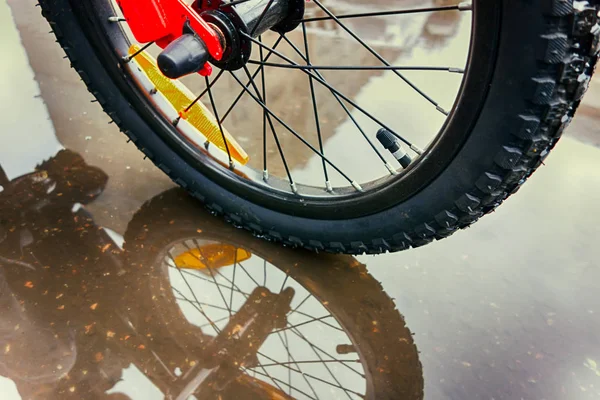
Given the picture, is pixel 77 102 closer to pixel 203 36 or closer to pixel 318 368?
pixel 203 36

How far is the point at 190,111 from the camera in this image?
109 centimetres

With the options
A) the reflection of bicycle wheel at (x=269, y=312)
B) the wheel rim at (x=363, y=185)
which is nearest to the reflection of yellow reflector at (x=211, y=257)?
the reflection of bicycle wheel at (x=269, y=312)

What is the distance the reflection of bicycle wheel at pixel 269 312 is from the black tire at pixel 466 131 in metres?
0.07

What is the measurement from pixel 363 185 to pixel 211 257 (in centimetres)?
37

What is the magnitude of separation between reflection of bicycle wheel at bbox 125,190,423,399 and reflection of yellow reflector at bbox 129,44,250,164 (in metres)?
0.18

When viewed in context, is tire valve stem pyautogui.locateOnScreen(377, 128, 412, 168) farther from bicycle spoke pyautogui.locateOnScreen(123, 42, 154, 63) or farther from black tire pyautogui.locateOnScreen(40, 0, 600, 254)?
bicycle spoke pyautogui.locateOnScreen(123, 42, 154, 63)

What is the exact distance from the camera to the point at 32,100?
1.49m

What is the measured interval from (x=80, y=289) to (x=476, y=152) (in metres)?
0.77

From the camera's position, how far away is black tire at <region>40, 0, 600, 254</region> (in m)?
0.63

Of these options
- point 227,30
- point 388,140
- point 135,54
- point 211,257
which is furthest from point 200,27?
point 211,257

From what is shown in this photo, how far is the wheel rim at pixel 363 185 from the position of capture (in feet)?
2.35

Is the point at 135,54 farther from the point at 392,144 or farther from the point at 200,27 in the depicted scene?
the point at 392,144

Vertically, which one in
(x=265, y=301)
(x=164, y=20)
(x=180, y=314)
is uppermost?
(x=164, y=20)

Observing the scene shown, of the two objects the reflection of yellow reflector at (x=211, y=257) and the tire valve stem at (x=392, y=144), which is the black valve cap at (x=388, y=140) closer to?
the tire valve stem at (x=392, y=144)
